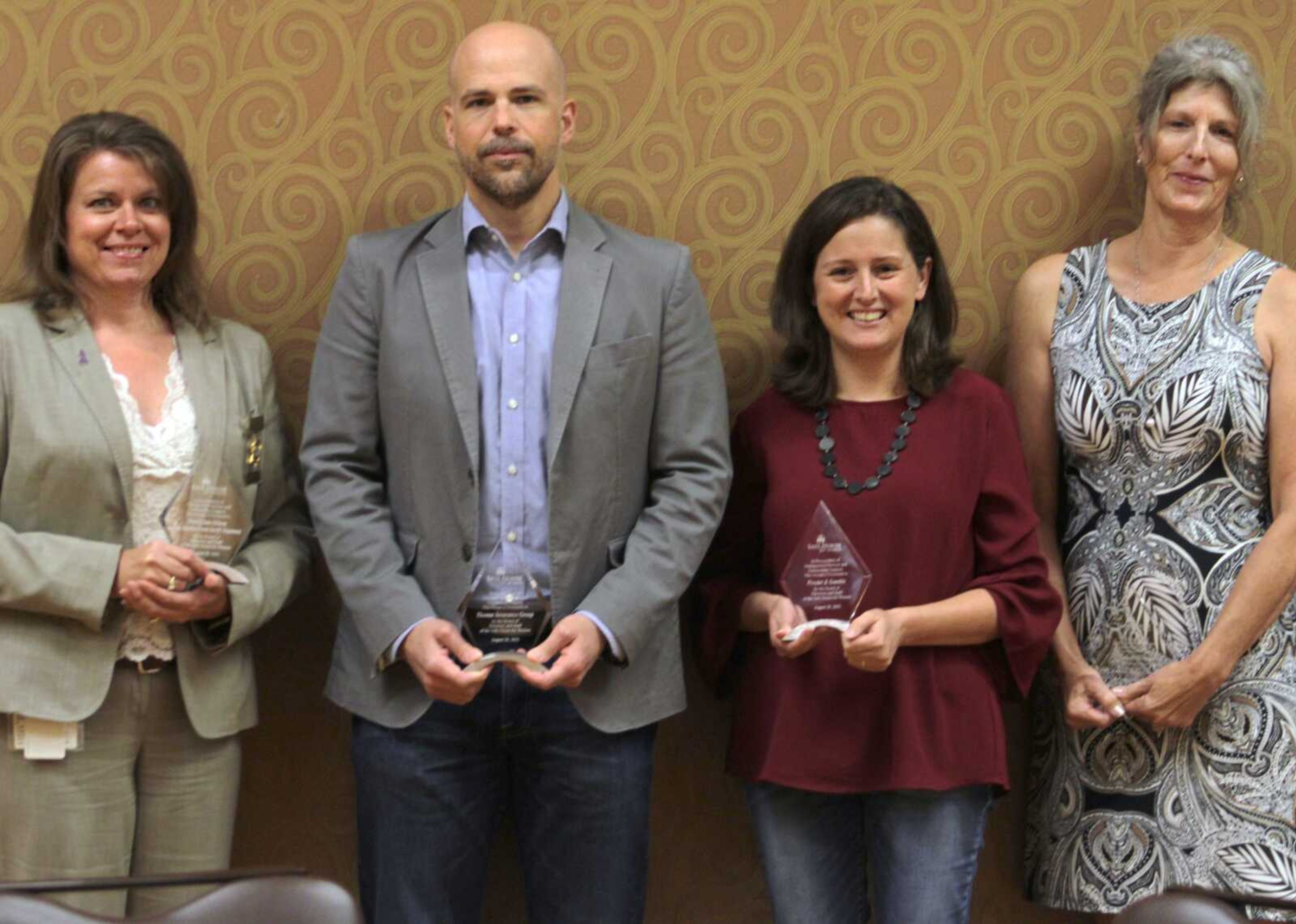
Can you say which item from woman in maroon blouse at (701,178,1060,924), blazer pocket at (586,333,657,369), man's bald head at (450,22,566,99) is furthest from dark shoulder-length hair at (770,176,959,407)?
man's bald head at (450,22,566,99)

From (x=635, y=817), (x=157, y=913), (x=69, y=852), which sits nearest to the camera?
(x=157, y=913)

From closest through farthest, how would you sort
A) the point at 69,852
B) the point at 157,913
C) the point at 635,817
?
the point at 157,913 < the point at 69,852 < the point at 635,817

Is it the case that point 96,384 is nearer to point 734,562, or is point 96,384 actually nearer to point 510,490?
point 510,490

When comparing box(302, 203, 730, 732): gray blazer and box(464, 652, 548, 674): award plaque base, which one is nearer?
box(464, 652, 548, 674): award plaque base

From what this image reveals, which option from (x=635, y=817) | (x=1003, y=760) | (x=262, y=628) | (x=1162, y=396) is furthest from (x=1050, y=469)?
(x=262, y=628)

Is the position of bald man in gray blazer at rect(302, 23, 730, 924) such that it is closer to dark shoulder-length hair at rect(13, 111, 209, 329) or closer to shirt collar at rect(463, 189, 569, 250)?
shirt collar at rect(463, 189, 569, 250)

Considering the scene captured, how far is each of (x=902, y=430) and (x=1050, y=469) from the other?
440 millimetres

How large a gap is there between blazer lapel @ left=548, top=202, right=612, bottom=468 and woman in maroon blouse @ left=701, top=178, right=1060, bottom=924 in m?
0.38

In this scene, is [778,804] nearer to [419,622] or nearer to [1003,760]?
[1003,760]

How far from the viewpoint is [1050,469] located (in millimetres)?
3156

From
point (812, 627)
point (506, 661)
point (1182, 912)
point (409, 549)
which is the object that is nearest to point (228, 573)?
point (409, 549)

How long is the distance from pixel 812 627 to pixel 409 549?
0.71 metres

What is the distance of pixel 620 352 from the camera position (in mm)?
2828

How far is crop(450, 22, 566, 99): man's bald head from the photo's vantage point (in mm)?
2822
